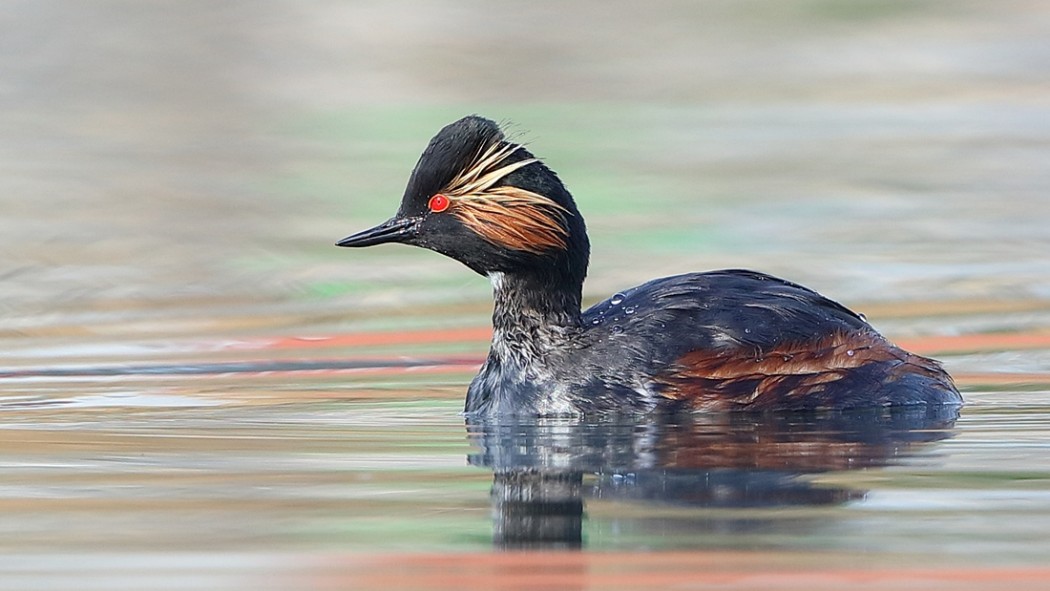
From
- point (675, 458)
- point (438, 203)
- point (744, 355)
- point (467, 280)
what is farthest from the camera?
point (467, 280)

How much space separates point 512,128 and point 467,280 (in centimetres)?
457

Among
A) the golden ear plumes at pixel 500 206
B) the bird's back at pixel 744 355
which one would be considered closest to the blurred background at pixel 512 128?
the bird's back at pixel 744 355

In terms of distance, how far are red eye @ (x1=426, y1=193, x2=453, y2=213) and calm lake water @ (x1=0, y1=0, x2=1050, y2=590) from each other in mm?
912

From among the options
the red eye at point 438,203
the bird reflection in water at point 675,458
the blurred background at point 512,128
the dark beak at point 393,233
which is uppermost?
the blurred background at point 512,128

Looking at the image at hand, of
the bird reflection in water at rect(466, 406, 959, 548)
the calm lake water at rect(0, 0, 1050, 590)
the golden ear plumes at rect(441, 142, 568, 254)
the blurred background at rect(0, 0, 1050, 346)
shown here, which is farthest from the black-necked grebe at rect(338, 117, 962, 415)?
the blurred background at rect(0, 0, 1050, 346)

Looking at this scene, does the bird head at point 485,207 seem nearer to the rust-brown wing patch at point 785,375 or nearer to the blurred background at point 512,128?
the rust-brown wing patch at point 785,375

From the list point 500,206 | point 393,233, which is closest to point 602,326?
point 500,206

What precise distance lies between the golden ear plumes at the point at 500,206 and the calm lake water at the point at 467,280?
873 millimetres

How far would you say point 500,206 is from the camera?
9258 millimetres

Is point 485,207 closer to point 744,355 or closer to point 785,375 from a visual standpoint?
point 744,355

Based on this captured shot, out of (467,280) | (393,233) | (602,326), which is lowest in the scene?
(602,326)

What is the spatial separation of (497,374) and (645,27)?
1664cm

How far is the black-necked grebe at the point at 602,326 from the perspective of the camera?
8977mm

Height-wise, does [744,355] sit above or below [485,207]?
below
